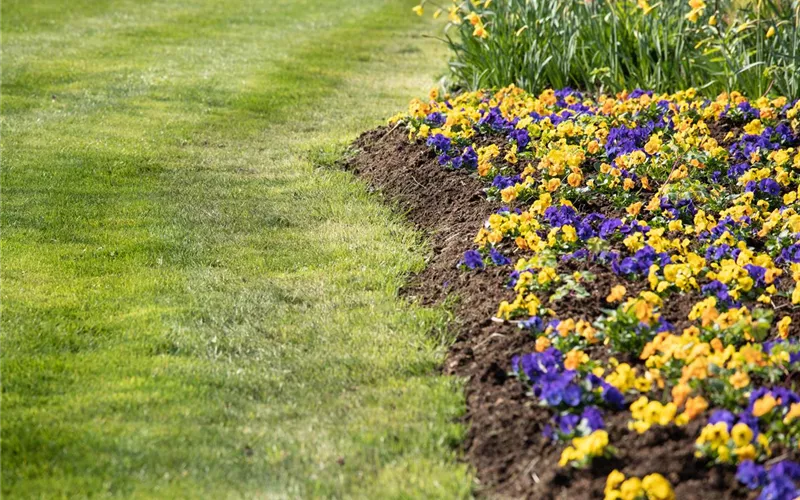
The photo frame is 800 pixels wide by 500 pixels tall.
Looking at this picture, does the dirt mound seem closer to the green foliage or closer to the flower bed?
the flower bed

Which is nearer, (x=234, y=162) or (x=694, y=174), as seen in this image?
(x=694, y=174)

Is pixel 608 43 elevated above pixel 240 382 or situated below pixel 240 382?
above

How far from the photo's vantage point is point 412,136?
6.75 m

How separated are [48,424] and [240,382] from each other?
0.68 meters

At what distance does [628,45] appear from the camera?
26.3 ft

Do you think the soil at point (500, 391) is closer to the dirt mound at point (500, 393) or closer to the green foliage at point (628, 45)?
the dirt mound at point (500, 393)

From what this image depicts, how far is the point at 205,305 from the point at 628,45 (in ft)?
15.5

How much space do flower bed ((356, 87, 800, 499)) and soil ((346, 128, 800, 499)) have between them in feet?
0.03

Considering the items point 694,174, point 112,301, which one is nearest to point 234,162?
point 112,301

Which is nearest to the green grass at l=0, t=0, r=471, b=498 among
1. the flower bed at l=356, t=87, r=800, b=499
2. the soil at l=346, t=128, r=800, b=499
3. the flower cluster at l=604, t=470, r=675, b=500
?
the soil at l=346, t=128, r=800, b=499

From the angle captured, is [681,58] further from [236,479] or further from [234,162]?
[236,479]

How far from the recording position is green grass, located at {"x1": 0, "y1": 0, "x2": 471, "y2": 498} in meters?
3.28

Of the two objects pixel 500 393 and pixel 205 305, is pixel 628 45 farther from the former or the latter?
pixel 500 393

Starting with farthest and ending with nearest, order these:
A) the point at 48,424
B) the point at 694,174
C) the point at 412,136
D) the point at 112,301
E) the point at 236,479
A: the point at 412,136, the point at 694,174, the point at 112,301, the point at 48,424, the point at 236,479
